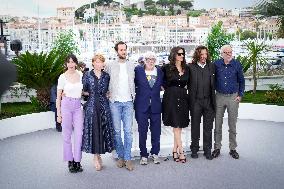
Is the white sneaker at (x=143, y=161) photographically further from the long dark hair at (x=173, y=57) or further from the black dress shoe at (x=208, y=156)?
the long dark hair at (x=173, y=57)

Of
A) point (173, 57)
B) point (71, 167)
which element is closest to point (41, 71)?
point (71, 167)

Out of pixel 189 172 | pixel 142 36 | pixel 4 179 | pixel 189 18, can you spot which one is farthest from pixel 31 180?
pixel 189 18

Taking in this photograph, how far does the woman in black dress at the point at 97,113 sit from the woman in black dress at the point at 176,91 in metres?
0.66

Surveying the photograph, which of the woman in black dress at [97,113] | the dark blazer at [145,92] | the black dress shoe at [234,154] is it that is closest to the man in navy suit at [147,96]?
the dark blazer at [145,92]

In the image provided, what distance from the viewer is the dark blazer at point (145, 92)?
162 inches

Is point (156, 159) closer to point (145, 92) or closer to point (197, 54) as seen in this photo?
point (145, 92)

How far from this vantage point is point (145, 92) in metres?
4.11

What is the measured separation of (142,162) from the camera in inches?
168

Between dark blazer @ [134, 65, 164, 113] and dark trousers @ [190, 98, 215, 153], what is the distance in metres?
0.45

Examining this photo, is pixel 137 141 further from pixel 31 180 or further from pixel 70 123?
pixel 31 180

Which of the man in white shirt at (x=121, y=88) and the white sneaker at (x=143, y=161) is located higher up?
the man in white shirt at (x=121, y=88)

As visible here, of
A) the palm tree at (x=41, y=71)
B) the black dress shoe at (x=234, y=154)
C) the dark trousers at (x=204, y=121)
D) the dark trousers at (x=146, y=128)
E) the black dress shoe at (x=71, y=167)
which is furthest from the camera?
the palm tree at (x=41, y=71)

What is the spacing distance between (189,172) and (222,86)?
1.05 meters

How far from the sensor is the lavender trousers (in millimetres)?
4012
